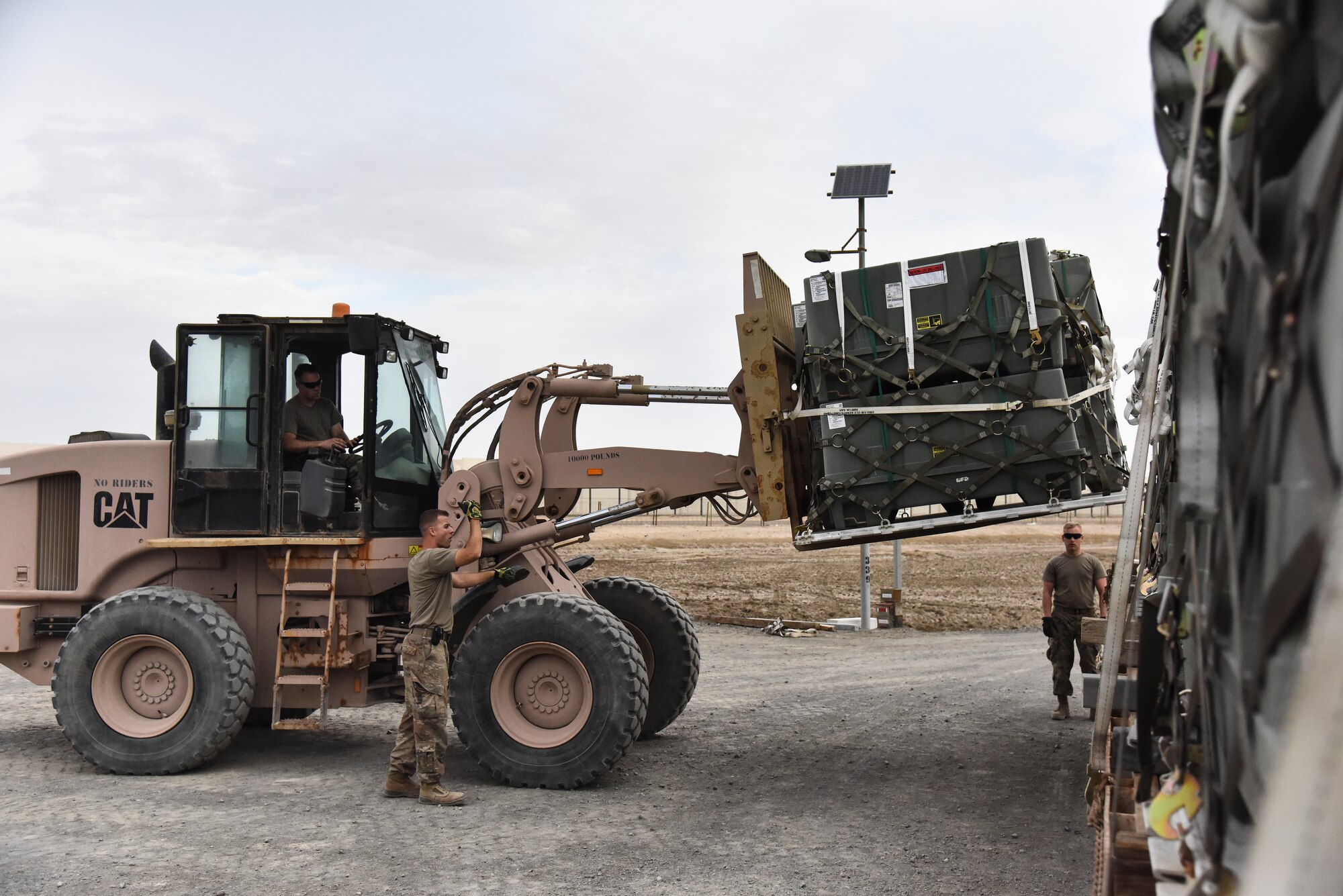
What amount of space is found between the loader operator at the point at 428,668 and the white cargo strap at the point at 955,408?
2.42 meters

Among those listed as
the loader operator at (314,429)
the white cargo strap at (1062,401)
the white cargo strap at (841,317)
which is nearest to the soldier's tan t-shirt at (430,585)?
the loader operator at (314,429)

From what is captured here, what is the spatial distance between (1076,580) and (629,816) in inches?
209

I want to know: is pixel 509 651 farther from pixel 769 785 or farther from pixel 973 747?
pixel 973 747

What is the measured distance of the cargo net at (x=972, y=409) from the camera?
674 centimetres

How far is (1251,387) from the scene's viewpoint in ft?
6.88

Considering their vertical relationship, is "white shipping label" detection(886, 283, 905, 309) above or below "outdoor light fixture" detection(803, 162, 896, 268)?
below

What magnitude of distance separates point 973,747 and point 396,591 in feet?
15.0

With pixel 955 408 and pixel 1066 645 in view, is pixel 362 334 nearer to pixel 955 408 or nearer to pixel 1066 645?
pixel 955 408

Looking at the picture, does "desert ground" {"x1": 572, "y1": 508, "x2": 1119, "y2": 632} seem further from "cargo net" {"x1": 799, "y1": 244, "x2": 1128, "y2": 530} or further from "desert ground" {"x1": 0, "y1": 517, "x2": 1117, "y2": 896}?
"cargo net" {"x1": 799, "y1": 244, "x2": 1128, "y2": 530}

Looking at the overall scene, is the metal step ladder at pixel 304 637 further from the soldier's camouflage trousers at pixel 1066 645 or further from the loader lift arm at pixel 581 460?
the soldier's camouflage trousers at pixel 1066 645

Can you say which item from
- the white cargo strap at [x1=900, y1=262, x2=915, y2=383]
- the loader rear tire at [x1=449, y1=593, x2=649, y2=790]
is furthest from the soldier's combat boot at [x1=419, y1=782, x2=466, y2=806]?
the white cargo strap at [x1=900, y1=262, x2=915, y2=383]

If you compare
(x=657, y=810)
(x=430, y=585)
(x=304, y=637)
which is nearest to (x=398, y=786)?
(x=430, y=585)

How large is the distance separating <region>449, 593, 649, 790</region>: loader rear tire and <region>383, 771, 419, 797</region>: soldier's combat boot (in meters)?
0.47

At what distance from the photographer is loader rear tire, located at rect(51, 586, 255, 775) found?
26.1 ft
